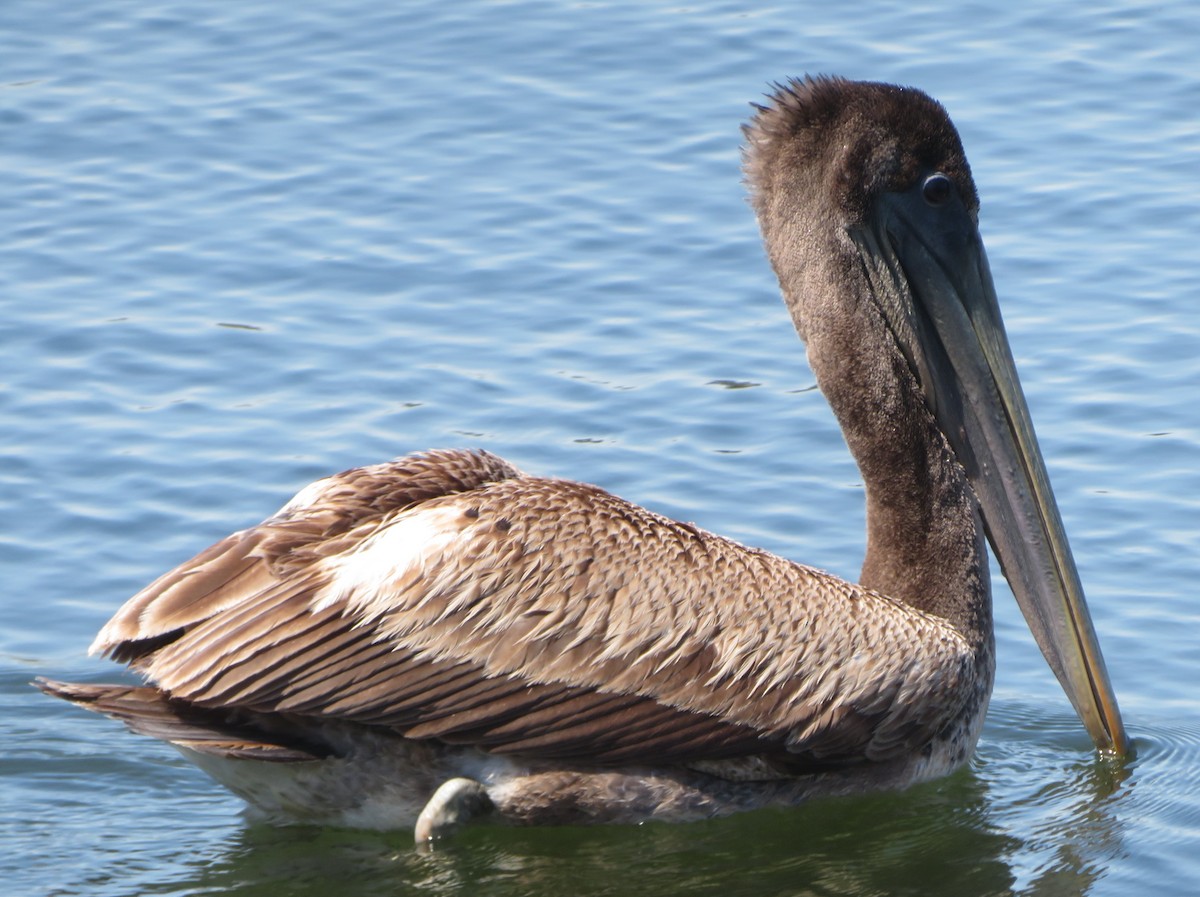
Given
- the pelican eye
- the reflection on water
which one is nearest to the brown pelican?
the pelican eye

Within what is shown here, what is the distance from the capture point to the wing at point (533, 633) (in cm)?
689

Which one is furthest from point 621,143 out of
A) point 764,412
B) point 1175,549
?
point 1175,549

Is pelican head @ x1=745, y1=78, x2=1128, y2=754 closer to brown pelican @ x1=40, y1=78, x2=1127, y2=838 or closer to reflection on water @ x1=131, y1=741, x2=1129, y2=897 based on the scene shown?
brown pelican @ x1=40, y1=78, x2=1127, y2=838

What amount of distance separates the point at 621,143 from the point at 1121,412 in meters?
3.72

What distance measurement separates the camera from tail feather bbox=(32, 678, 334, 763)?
6828mm

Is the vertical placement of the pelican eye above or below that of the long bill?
above

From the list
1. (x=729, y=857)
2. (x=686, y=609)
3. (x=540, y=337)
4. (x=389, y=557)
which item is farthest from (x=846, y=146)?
(x=540, y=337)

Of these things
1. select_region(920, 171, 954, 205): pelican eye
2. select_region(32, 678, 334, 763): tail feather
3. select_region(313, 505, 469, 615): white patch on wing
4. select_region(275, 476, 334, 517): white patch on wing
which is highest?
select_region(920, 171, 954, 205): pelican eye

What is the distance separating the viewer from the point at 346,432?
10148 mm

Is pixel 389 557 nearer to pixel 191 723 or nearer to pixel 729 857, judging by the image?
pixel 191 723

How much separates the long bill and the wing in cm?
59

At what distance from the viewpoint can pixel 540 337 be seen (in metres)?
10.9

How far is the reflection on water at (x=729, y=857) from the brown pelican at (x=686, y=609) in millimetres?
119

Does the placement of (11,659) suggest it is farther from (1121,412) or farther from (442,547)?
(1121,412)
